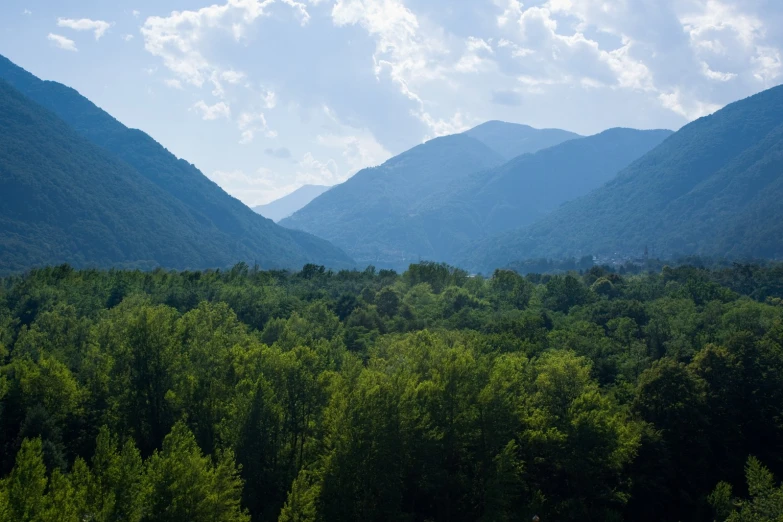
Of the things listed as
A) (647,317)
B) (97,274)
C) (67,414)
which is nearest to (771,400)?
(647,317)

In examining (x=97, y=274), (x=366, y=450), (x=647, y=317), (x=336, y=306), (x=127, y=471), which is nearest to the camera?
(x=127, y=471)

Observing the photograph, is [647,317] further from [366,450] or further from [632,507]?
[366,450]

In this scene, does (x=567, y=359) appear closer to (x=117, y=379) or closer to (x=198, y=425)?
(x=198, y=425)

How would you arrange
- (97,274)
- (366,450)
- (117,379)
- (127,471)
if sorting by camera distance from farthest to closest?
(97,274), (117,379), (366,450), (127,471)

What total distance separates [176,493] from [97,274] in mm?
89402

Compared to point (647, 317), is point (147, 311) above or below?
below

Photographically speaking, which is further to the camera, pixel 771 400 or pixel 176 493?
pixel 771 400

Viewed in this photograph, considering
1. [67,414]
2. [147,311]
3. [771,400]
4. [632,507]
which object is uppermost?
[771,400]

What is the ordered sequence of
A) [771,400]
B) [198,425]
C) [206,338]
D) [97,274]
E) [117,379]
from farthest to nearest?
[97,274] < [206,338] < [771,400] < [117,379] < [198,425]

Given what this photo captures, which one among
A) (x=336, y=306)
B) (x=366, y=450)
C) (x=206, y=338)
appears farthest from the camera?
(x=336, y=306)

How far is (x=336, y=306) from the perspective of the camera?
98.6 meters

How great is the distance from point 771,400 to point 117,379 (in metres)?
53.3

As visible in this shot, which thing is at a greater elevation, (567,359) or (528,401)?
(567,359)

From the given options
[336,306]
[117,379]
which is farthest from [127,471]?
[336,306]
